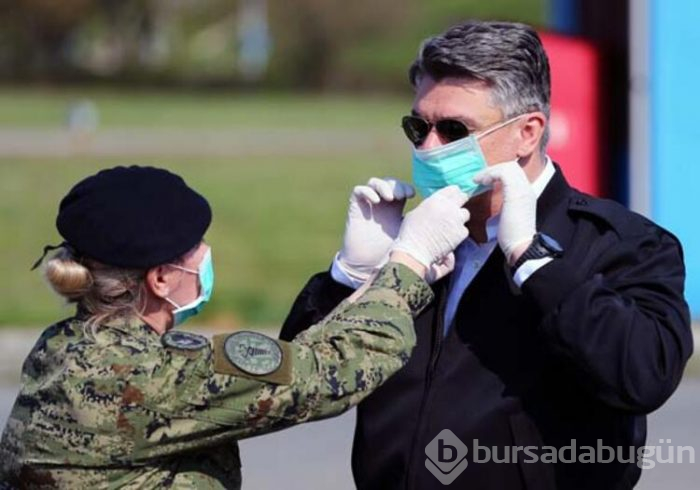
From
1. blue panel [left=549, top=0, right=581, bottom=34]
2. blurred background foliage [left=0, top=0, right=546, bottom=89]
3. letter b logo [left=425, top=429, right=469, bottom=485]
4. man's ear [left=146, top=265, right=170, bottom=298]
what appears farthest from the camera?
blurred background foliage [left=0, top=0, right=546, bottom=89]

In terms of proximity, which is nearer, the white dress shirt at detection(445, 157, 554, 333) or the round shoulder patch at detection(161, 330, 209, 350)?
the round shoulder patch at detection(161, 330, 209, 350)

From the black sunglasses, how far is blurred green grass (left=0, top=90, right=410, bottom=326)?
75cm

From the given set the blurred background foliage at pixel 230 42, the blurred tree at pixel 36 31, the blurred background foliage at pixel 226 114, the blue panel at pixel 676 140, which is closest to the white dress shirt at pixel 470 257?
the blurred background foliage at pixel 226 114

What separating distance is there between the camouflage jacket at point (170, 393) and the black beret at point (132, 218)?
0.13m

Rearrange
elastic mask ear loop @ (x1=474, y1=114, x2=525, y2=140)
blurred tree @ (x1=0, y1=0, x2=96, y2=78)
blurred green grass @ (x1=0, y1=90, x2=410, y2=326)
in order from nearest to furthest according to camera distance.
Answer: elastic mask ear loop @ (x1=474, y1=114, x2=525, y2=140)
blurred green grass @ (x1=0, y1=90, x2=410, y2=326)
blurred tree @ (x1=0, y1=0, x2=96, y2=78)

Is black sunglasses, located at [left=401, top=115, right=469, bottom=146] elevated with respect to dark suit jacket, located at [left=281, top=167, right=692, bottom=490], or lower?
elevated

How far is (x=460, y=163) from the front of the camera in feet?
9.50

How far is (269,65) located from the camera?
62.7 metres

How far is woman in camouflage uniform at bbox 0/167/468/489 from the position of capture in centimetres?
255

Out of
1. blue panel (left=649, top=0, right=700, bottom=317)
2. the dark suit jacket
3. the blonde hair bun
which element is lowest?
blue panel (left=649, top=0, right=700, bottom=317)

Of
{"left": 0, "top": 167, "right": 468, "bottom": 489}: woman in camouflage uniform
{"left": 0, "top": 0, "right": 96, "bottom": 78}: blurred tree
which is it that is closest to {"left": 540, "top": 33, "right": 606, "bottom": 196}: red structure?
{"left": 0, "top": 167, "right": 468, "bottom": 489}: woman in camouflage uniform

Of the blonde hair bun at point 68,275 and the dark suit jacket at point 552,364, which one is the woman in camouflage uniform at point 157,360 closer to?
the blonde hair bun at point 68,275

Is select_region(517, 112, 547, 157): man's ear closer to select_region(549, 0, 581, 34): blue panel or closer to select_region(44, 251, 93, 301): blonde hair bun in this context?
select_region(44, 251, 93, 301): blonde hair bun

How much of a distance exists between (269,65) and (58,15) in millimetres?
10386
